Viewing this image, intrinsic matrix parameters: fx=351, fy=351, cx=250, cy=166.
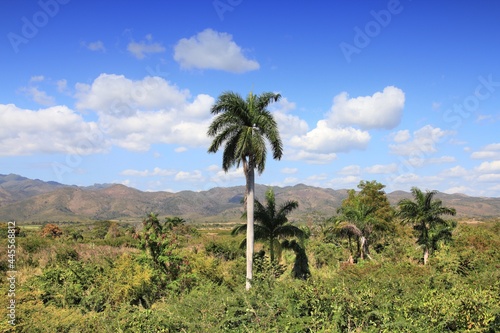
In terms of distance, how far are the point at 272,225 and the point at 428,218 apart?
14.4m

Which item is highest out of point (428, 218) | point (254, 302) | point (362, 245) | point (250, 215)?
point (250, 215)

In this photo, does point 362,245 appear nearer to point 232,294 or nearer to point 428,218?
point 428,218

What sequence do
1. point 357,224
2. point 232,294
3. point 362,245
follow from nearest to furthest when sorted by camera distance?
1. point 232,294
2. point 357,224
3. point 362,245

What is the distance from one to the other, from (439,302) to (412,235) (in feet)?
120

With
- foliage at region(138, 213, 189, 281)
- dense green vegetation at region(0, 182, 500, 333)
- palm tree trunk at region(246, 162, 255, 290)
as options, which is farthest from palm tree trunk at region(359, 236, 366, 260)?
foliage at region(138, 213, 189, 281)

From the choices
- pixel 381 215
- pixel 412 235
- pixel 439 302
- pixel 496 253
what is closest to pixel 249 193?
pixel 439 302

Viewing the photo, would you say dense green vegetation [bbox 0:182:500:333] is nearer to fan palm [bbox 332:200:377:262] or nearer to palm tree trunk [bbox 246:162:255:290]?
fan palm [bbox 332:200:377:262]

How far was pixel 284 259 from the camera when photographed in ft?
107

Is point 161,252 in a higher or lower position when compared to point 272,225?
lower

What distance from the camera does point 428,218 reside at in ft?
93.1

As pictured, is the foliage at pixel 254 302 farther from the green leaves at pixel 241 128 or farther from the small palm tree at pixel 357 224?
the small palm tree at pixel 357 224

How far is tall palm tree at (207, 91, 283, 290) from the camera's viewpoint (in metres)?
17.9

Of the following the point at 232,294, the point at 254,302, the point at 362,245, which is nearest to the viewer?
the point at 254,302

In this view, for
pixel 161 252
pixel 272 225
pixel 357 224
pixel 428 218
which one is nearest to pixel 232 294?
pixel 161 252
